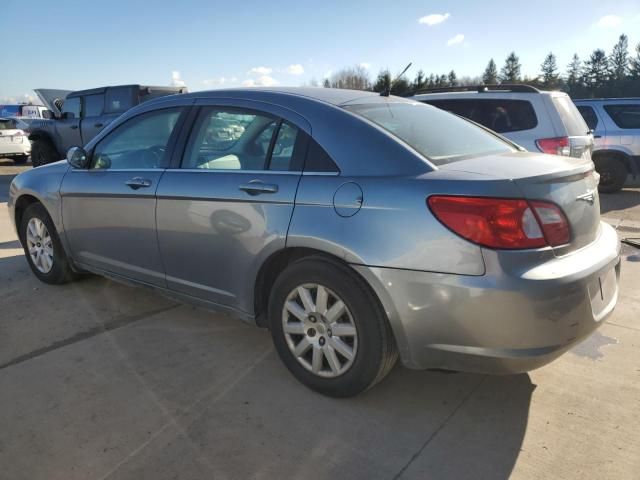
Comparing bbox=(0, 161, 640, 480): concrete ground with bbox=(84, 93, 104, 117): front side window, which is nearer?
bbox=(0, 161, 640, 480): concrete ground

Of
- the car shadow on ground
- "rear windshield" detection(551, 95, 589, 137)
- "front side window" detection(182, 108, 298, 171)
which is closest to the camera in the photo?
"front side window" detection(182, 108, 298, 171)

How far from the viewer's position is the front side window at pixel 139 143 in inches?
136

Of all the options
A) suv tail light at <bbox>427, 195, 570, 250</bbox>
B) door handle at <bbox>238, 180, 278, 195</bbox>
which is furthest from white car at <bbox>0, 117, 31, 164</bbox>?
suv tail light at <bbox>427, 195, 570, 250</bbox>

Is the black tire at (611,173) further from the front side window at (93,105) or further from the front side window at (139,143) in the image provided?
the front side window at (93,105)

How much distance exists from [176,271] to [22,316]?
1488 millimetres

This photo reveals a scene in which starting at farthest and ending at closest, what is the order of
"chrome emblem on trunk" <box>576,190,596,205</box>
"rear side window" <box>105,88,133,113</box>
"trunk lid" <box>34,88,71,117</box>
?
"trunk lid" <box>34,88,71,117</box> → "rear side window" <box>105,88,133,113</box> → "chrome emblem on trunk" <box>576,190,596,205</box>

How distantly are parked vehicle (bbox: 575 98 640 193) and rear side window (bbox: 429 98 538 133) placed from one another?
399 centimetres

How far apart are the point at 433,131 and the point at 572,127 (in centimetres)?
453

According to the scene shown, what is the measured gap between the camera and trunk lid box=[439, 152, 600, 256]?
227 centimetres

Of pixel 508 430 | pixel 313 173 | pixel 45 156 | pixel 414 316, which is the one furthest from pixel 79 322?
pixel 45 156

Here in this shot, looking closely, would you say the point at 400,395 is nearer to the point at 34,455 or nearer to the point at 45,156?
the point at 34,455

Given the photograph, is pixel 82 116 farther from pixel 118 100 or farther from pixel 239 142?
pixel 239 142

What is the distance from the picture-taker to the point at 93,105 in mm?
11336

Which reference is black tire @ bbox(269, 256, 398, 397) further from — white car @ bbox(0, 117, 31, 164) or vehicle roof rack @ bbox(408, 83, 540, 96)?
white car @ bbox(0, 117, 31, 164)
